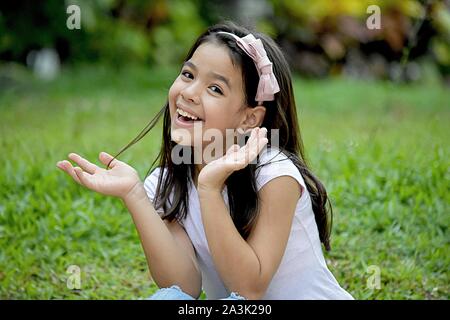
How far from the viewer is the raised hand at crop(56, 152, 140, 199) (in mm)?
2125

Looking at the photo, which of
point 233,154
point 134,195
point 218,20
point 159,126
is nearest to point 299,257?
point 233,154

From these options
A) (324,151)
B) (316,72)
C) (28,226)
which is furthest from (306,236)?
(316,72)

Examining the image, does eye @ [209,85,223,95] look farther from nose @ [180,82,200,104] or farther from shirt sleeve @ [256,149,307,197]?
shirt sleeve @ [256,149,307,197]

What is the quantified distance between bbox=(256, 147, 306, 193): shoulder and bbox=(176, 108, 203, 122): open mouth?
220mm

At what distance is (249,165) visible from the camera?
2174 mm

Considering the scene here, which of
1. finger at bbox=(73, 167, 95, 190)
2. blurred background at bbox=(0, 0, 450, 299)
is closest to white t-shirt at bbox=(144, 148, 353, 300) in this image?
finger at bbox=(73, 167, 95, 190)

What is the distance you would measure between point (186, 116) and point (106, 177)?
0.29 meters

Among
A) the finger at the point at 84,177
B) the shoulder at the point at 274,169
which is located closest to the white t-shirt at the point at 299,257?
the shoulder at the point at 274,169

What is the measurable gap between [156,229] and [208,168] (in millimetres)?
263

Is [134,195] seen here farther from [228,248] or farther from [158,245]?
[228,248]

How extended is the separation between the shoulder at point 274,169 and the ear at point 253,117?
0.12m

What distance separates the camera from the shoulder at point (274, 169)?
2107mm

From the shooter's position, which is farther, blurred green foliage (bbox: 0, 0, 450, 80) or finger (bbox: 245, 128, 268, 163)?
blurred green foliage (bbox: 0, 0, 450, 80)
